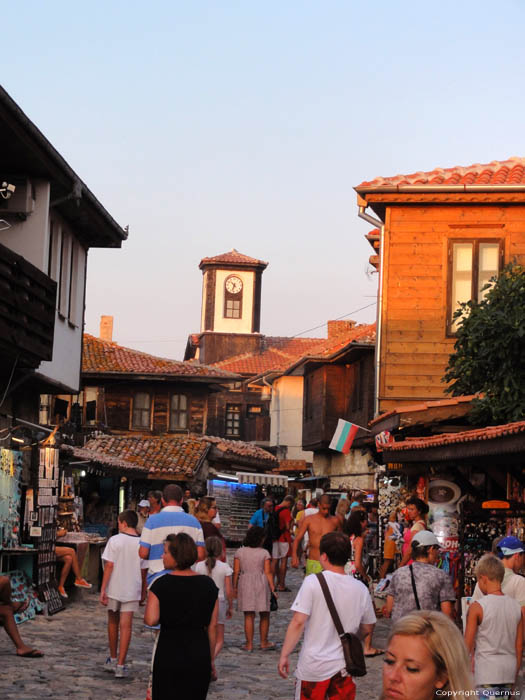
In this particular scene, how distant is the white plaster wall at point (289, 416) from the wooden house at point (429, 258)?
3696 cm

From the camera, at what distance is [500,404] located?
17.5 meters

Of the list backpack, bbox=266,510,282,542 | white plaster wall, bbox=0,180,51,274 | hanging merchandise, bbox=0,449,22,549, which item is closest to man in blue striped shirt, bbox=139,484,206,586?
hanging merchandise, bbox=0,449,22,549

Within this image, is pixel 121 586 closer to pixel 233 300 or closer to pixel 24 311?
pixel 24 311

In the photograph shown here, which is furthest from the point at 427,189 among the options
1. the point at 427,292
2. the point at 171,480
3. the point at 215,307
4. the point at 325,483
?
the point at 215,307

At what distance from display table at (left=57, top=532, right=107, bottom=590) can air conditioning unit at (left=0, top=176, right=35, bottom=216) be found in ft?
18.7

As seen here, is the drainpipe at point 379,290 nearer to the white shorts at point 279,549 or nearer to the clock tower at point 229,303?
the white shorts at point 279,549

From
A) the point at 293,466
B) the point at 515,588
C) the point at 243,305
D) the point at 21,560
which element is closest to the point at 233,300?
the point at 243,305

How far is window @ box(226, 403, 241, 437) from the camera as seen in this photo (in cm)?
7231

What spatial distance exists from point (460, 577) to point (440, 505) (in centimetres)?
361

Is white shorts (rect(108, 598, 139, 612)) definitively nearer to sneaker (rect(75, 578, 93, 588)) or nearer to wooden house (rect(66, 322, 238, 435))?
sneaker (rect(75, 578, 93, 588))

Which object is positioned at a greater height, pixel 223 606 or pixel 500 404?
pixel 500 404

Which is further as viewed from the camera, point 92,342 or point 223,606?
point 92,342

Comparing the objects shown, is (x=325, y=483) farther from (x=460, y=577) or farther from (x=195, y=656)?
(x=195, y=656)

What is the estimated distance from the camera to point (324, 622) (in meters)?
7.59
